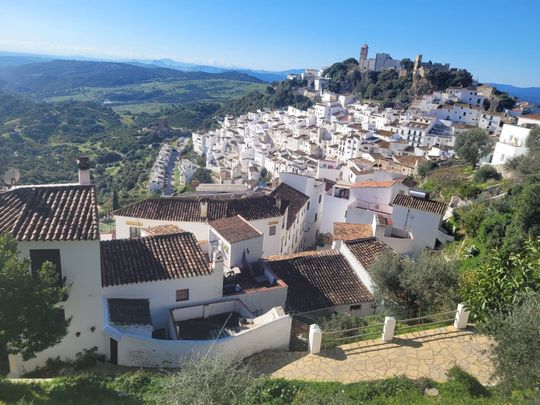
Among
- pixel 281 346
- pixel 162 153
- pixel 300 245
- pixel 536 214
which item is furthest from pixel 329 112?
pixel 281 346

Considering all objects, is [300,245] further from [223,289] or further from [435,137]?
[435,137]

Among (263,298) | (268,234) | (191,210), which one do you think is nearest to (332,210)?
(268,234)

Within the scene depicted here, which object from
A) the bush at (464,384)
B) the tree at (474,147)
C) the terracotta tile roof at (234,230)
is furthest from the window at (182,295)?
the tree at (474,147)

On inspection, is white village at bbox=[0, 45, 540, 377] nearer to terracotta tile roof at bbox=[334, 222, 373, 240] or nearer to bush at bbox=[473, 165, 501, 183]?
terracotta tile roof at bbox=[334, 222, 373, 240]

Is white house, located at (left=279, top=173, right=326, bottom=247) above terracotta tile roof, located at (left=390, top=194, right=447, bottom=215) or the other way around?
the other way around

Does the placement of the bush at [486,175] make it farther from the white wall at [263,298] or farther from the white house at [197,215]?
the white wall at [263,298]

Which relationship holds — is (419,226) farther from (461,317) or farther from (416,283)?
(461,317)

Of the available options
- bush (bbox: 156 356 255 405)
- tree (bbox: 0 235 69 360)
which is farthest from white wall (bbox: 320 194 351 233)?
tree (bbox: 0 235 69 360)
